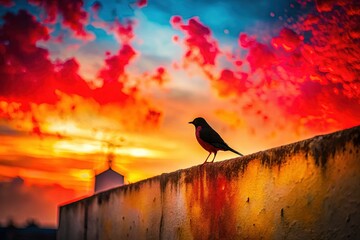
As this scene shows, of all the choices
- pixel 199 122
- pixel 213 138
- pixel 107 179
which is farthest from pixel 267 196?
pixel 107 179

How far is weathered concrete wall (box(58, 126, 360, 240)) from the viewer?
5.36 ft

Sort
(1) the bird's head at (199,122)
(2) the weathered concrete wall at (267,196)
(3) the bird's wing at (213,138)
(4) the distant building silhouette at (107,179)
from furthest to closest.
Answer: (4) the distant building silhouette at (107,179), (1) the bird's head at (199,122), (3) the bird's wing at (213,138), (2) the weathered concrete wall at (267,196)

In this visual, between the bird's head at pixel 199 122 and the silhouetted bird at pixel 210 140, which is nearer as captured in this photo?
the silhouetted bird at pixel 210 140

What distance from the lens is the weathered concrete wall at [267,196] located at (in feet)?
5.36

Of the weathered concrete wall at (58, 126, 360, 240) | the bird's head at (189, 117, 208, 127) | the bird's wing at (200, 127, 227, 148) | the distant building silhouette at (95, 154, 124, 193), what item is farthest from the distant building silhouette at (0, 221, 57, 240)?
the bird's wing at (200, 127, 227, 148)

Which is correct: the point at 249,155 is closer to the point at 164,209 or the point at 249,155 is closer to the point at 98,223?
the point at 164,209

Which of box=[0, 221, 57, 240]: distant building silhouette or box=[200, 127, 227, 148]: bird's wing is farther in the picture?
box=[0, 221, 57, 240]: distant building silhouette

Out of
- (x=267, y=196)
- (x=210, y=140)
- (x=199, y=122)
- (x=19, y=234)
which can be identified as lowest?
(x=267, y=196)


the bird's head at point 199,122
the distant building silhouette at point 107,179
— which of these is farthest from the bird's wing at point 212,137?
the distant building silhouette at point 107,179

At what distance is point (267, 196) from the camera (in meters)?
2.10

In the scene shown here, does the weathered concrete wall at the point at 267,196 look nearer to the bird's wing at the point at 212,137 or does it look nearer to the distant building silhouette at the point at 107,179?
the bird's wing at the point at 212,137

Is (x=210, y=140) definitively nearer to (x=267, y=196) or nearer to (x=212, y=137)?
(x=212, y=137)

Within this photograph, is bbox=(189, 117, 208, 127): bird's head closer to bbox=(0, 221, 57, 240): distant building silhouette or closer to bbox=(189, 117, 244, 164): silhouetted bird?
bbox=(189, 117, 244, 164): silhouetted bird

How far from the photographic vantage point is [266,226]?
6.81 feet
